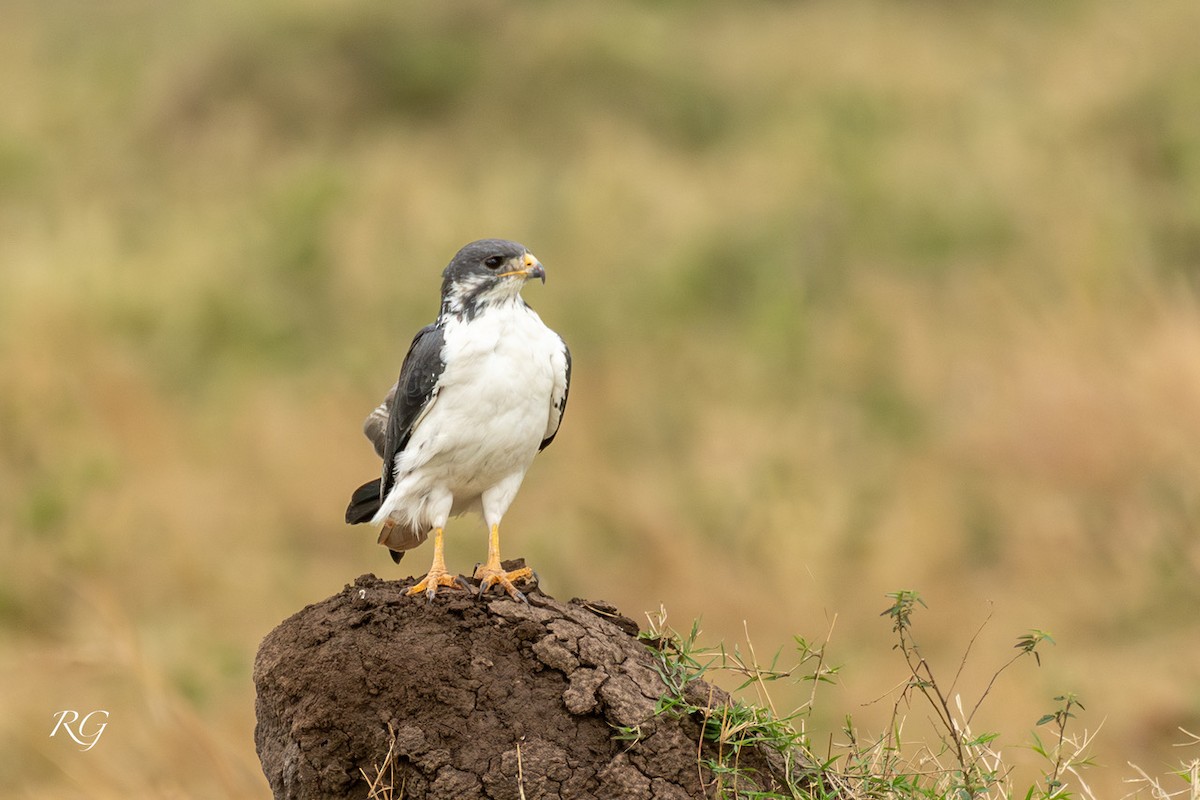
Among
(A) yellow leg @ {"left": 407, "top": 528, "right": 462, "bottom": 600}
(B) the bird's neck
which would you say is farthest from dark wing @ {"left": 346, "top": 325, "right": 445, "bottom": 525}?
(A) yellow leg @ {"left": 407, "top": 528, "right": 462, "bottom": 600}

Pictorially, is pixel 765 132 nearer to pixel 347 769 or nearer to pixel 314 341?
pixel 314 341

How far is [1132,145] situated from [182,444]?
8905mm

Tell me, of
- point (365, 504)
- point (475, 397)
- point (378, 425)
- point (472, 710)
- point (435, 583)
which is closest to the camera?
point (472, 710)

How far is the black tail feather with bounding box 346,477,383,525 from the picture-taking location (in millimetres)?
5250

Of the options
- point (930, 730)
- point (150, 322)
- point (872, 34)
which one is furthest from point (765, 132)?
point (930, 730)

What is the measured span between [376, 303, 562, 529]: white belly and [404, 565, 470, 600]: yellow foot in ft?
1.58

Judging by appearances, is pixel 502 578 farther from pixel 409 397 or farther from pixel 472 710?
pixel 409 397

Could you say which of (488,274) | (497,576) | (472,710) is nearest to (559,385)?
(488,274)

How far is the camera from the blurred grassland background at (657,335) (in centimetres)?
948

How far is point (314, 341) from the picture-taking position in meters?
13.4

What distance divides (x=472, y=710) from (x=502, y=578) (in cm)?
47

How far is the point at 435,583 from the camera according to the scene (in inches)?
170

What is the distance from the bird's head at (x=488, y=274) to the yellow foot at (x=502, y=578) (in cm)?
88

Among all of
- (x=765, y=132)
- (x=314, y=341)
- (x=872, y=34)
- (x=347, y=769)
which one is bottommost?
(x=347, y=769)
